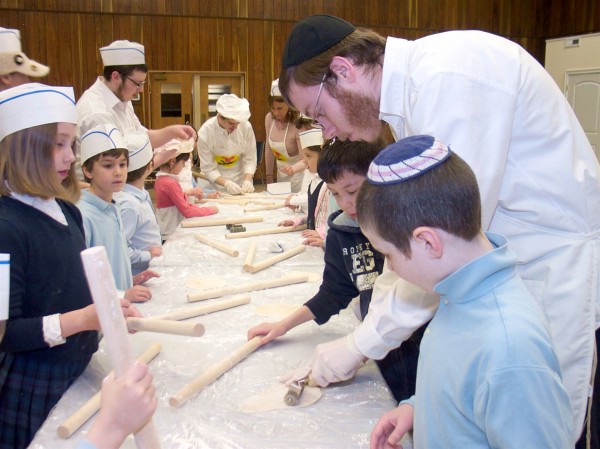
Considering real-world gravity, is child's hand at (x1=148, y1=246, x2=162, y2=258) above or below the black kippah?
below

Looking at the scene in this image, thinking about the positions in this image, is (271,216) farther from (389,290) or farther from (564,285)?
(564,285)

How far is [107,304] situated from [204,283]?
1553mm

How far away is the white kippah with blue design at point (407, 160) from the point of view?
966mm

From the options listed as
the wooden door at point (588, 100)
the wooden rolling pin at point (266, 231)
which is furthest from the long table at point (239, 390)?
the wooden door at point (588, 100)

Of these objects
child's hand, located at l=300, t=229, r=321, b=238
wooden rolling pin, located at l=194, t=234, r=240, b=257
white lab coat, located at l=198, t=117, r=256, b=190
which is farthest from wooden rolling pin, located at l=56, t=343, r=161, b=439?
white lab coat, located at l=198, t=117, r=256, b=190

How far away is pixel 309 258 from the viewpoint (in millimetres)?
2891

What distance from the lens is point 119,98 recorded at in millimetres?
3816

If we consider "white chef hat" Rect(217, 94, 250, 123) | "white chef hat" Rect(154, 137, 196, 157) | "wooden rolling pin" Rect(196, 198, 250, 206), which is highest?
"white chef hat" Rect(217, 94, 250, 123)

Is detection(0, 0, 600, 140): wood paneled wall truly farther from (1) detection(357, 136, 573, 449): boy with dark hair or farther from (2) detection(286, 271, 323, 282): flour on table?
(1) detection(357, 136, 573, 449): boy with dark hair

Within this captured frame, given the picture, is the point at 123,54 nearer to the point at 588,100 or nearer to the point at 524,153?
the point at 524,153

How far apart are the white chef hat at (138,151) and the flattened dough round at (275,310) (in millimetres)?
1614

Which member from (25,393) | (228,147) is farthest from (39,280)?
(228,147)

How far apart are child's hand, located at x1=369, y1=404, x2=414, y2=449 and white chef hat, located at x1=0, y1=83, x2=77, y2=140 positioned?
135 centimetres

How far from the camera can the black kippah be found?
4.64 feet
